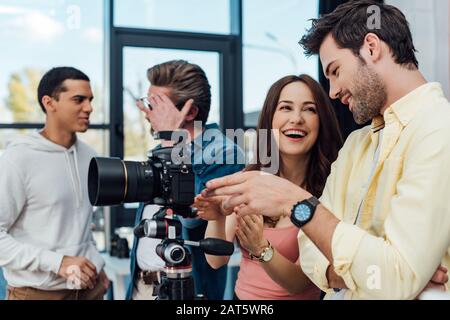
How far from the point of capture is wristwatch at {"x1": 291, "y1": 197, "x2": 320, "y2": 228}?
2.23ft

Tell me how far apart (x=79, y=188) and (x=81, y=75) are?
0.33m

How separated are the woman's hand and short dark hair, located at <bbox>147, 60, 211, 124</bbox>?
405 millimetres

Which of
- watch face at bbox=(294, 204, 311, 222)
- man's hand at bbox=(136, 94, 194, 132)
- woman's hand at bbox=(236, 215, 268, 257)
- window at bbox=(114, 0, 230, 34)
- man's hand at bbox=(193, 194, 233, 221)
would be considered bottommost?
woman's hand at bbox=(236, 215, 268, 257)

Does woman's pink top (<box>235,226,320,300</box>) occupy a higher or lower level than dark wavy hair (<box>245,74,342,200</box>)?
lower

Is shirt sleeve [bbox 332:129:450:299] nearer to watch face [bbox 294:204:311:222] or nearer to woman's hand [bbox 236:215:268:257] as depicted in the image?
watch face [bbox 294:204:311:222]

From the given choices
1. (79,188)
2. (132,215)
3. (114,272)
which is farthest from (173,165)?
(132,215)

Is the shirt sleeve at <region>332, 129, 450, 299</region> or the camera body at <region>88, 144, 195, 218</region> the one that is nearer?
the shirt sleeve at <region>332, 129, 450, 299</region>

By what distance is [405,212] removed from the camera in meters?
0.64

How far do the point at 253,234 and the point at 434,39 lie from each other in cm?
95

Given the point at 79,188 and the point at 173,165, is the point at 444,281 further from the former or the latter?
the point at 79,188

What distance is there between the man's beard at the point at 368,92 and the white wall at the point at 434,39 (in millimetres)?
791

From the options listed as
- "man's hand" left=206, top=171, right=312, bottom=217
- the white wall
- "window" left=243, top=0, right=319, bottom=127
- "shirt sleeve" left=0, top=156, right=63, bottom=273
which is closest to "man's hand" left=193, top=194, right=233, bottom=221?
"man's hand" left=206, top=171, right=312, bottom=217

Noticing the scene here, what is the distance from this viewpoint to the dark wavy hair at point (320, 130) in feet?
3.26

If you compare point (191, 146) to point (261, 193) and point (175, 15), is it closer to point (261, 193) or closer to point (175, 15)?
point (261, 193)
